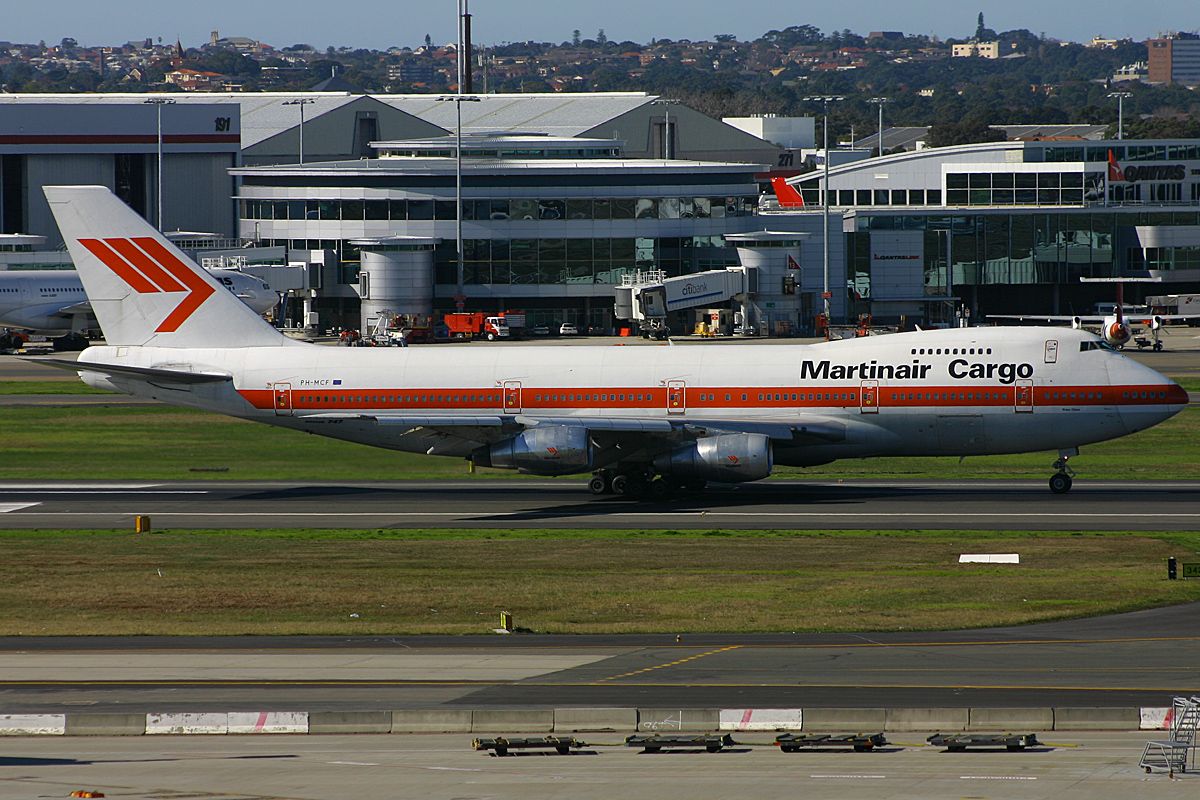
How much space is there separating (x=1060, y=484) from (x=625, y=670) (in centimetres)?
2823

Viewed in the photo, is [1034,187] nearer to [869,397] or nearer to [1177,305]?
→ [1177,305]

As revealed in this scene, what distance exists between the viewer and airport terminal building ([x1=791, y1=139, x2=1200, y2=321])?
483 feet

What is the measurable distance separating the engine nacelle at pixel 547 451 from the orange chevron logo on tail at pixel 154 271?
12785 mm

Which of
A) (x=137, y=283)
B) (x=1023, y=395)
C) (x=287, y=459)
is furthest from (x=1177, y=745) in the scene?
(x=287, y=459)

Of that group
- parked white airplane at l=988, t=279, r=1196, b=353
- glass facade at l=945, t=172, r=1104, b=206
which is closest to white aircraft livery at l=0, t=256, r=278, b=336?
parked white airplane at l=988, t=279, r=1196, b=353

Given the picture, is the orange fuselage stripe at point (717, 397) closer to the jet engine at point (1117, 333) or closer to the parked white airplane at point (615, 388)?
the parked white airplane at point (615, 388)

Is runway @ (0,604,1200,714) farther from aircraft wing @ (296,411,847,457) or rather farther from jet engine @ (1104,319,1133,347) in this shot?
jet engine @ (1104,319,1133,347)

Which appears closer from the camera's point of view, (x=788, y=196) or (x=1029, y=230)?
(x=1029, y=230)

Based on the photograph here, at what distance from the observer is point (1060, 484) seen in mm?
54094

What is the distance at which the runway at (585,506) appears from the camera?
4950 centimetres

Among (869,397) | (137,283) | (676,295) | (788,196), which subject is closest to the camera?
(869,397)

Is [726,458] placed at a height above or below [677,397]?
below

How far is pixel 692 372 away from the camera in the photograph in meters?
53.8

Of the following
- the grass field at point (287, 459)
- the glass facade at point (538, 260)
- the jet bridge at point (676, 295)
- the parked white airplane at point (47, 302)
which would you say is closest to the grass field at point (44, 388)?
the grass field at point (287, 459)
